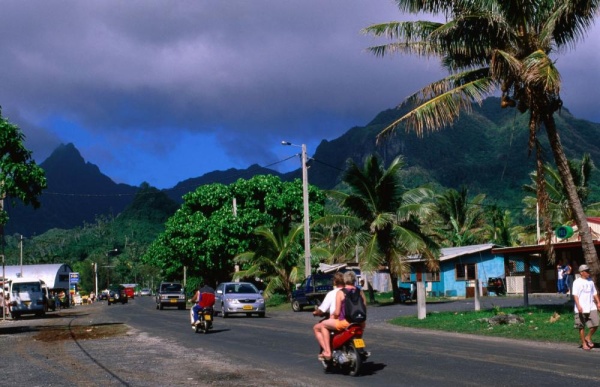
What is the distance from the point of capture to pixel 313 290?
35312 millimetres

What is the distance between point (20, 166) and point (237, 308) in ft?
37.2

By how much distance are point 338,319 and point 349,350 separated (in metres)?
0.51

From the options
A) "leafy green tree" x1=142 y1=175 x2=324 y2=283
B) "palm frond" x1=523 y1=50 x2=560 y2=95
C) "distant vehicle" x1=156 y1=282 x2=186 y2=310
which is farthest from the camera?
"leafy green tree" x1=142 y1=175 x2=324 y2=283

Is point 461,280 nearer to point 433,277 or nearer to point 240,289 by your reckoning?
point 433,277

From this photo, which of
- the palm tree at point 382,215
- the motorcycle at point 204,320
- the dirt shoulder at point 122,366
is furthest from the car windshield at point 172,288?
the dirt shoulder at point 122,366

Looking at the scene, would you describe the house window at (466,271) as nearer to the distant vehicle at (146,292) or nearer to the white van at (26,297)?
the white van at (26,297)

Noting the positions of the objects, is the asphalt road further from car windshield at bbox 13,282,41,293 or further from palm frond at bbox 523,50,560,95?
car windshield at bbox 13,282,41,293

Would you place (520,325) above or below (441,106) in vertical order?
below

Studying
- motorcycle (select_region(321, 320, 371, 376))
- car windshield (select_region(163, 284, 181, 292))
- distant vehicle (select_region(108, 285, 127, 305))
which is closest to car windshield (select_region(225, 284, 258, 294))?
car windshield (select_region(163, 284, 181, 292))

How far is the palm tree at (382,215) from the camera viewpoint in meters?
36.8

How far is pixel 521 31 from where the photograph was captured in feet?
66.5

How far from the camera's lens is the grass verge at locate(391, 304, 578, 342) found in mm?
17755

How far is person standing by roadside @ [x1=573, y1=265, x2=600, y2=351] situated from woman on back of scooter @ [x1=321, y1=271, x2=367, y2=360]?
19.5 feet

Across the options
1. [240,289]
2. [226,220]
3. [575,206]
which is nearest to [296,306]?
[240,289]
